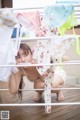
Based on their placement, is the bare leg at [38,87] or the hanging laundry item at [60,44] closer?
the hanging laundry item at [60,44]

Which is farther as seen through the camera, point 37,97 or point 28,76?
point 37,97

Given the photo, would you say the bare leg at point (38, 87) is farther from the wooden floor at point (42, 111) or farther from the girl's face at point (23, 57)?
the girl's face at point (23, 57)

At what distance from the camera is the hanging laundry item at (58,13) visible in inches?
39.4

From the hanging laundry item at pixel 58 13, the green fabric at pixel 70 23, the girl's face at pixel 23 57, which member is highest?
the hanging laundry item at pixel 58 13

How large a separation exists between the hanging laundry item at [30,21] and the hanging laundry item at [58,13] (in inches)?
2.0

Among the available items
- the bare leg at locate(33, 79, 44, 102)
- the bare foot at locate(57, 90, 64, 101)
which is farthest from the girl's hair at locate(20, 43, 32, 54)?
the bare foot at locate(57, 90, 64, 101)

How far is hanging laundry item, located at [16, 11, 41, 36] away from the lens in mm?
1033

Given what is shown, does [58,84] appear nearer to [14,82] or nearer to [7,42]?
[14,82]

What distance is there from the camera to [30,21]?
1031mm

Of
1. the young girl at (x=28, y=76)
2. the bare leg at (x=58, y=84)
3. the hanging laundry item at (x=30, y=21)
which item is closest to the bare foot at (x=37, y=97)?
the young girl at (x=28, y=76)

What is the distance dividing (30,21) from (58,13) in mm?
130

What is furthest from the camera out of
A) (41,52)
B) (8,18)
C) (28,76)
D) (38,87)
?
(38,87)

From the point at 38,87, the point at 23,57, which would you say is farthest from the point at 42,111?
the point at 23,57

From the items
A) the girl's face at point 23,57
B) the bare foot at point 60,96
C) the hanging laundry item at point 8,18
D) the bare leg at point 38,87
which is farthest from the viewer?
the bare foot at point 60,96
